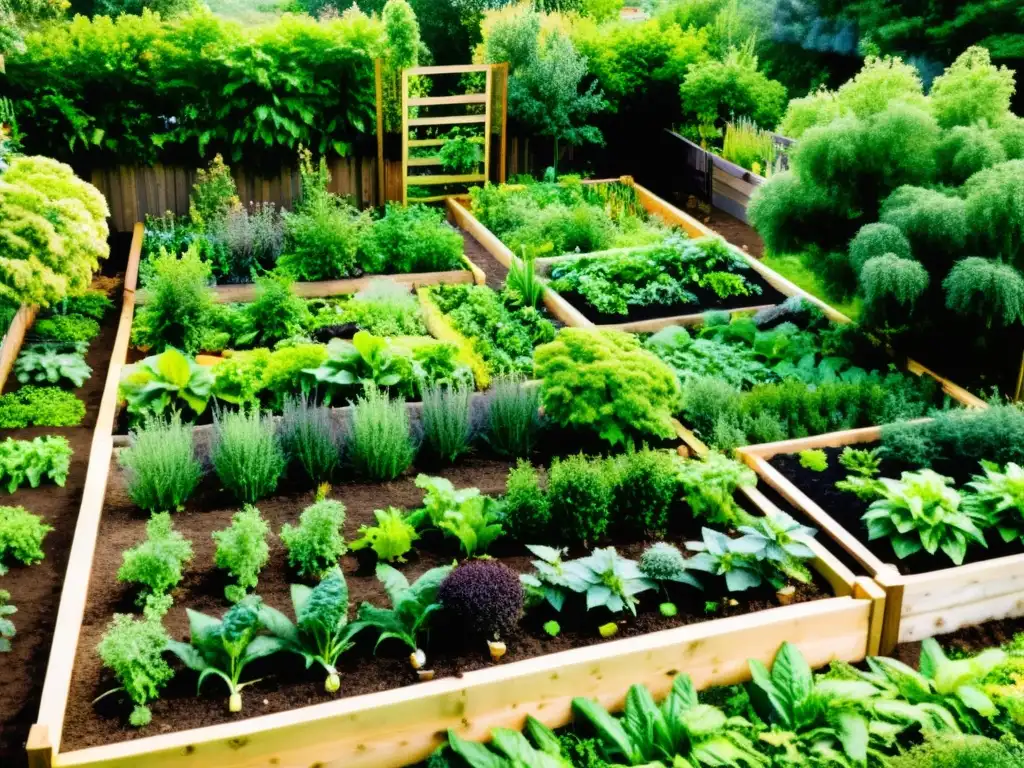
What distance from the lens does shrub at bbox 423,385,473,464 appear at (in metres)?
6.52

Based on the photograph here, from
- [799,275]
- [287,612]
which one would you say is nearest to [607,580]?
[287,612]

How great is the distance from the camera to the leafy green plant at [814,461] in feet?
20.9

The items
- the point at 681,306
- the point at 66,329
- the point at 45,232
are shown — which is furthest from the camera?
the point at 681,306

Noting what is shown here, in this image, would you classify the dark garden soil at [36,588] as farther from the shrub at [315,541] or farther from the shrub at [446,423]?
the shrub at [446,423]

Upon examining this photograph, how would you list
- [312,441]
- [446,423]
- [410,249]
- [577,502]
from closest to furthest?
[577,502]
[312,441]
[446,423]
[410,249]

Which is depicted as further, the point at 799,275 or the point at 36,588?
the point at 799,275

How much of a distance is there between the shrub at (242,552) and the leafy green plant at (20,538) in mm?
1125

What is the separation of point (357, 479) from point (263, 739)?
7.59 feet

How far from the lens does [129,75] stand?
10539 mm

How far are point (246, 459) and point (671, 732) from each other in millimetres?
2763

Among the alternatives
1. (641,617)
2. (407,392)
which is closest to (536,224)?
(407,392)

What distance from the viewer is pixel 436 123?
11336 millimetres

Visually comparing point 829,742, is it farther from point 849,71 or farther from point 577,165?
point 849,71

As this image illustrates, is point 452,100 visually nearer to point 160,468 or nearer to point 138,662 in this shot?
point 160,468
